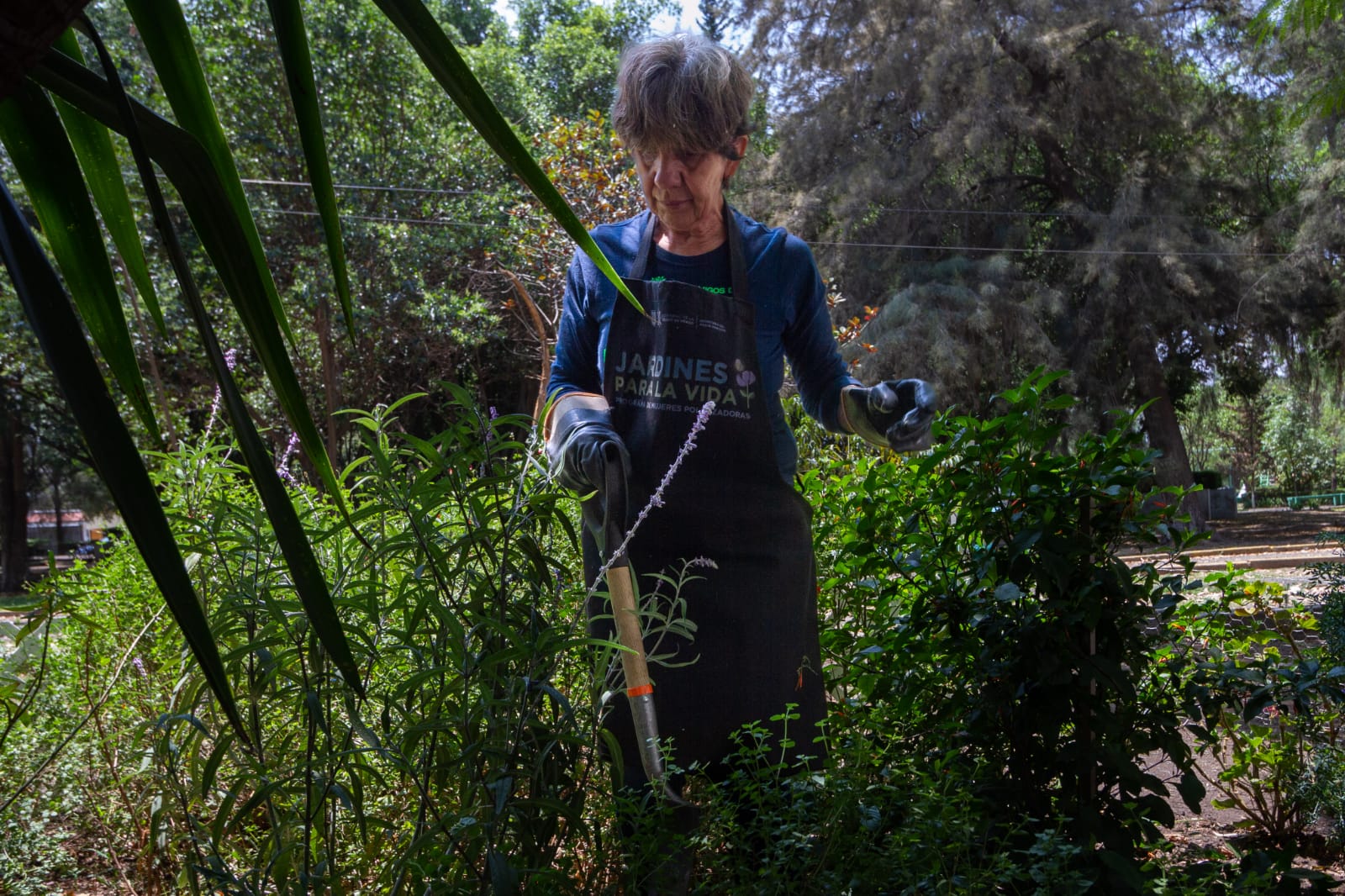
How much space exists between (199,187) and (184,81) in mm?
135

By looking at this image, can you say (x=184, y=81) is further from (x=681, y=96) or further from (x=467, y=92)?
(x=681, y=96)

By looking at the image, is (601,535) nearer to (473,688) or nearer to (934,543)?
(473,688)

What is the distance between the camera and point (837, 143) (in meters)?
20.6

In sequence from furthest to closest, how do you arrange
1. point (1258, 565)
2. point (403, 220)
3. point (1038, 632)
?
point (403, 220) → point (1258, 565) → point (1038, 632)

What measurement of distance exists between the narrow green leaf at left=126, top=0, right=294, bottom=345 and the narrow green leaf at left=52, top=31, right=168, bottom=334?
8 cm

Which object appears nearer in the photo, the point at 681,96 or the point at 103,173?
the point at 103,173

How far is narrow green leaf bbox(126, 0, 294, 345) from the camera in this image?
30.0 inches

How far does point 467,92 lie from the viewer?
83 centimetres

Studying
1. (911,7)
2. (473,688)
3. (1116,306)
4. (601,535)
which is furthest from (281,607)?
(911,7)

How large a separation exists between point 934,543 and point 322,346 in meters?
13.7

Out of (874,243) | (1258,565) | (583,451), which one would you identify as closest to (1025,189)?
(874,243)

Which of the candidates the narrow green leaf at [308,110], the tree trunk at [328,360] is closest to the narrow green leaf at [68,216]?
the narrow green leaf at [308,110]

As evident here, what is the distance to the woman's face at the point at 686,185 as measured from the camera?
2.00 meters

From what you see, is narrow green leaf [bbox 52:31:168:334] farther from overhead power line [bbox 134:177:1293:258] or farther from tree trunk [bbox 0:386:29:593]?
tree trunk [bbox 0:386:29:593]
